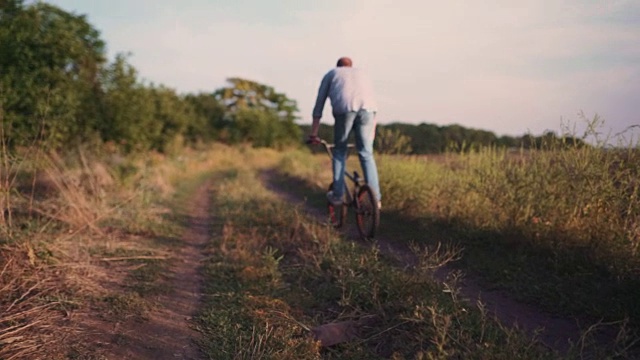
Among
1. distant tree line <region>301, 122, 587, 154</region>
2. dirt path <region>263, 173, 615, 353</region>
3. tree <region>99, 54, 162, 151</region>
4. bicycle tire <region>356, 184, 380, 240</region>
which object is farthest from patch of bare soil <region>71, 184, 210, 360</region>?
tree <region>99, 54, 162, 151</region>

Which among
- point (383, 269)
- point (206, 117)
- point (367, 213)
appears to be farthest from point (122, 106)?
point (206, 117)

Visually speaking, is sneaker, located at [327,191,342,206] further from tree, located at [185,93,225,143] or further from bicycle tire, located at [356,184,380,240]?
tree, located at [185,93,225,143]

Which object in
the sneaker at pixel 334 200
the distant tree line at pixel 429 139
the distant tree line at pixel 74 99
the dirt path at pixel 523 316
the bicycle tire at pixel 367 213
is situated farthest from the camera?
the distant tree line at pixel 74 99

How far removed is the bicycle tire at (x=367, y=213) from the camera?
511cm

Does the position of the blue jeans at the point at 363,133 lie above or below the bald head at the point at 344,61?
below

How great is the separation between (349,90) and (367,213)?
142cm

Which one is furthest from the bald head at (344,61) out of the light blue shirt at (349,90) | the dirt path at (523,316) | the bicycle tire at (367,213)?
the dirt path at (523,316)

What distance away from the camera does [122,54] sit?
14664 millimetres

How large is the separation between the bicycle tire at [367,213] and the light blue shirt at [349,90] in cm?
93

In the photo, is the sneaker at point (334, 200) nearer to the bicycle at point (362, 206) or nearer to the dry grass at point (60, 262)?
the bicycle at point (362, 206)

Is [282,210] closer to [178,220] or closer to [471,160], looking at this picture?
[178,220]

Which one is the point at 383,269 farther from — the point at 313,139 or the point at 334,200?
the point at 313,139

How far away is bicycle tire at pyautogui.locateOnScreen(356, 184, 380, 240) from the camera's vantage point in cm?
511

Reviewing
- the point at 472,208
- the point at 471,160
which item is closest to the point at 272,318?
the point at 472,208
